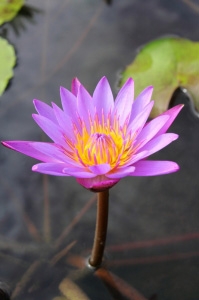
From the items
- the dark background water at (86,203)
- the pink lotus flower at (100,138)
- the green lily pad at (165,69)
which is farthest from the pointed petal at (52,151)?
the green lily pad at (165,69)

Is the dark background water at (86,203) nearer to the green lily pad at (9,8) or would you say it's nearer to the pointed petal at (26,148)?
the green lily pad at (9,8)

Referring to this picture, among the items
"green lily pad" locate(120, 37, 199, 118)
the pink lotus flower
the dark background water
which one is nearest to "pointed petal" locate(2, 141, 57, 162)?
the pink lotus flower

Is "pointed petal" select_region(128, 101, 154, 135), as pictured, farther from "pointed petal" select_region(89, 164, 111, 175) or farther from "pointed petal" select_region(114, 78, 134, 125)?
"pointed petal" select_region(89, 164, 111, 175)

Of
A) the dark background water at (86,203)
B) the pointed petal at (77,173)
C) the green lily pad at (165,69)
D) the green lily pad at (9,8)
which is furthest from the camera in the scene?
the green lily pad at (9,8)

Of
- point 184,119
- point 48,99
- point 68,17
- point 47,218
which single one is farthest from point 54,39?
point 47,218

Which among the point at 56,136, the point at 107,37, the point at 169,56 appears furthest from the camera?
the point at 107,37

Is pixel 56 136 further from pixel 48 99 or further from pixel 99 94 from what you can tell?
pixel 48 99

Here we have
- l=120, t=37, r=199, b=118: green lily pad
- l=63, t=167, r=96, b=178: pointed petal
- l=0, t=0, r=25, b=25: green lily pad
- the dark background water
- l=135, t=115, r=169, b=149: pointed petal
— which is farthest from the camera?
l=0, t=0, r=25, b=25: green lily pad
